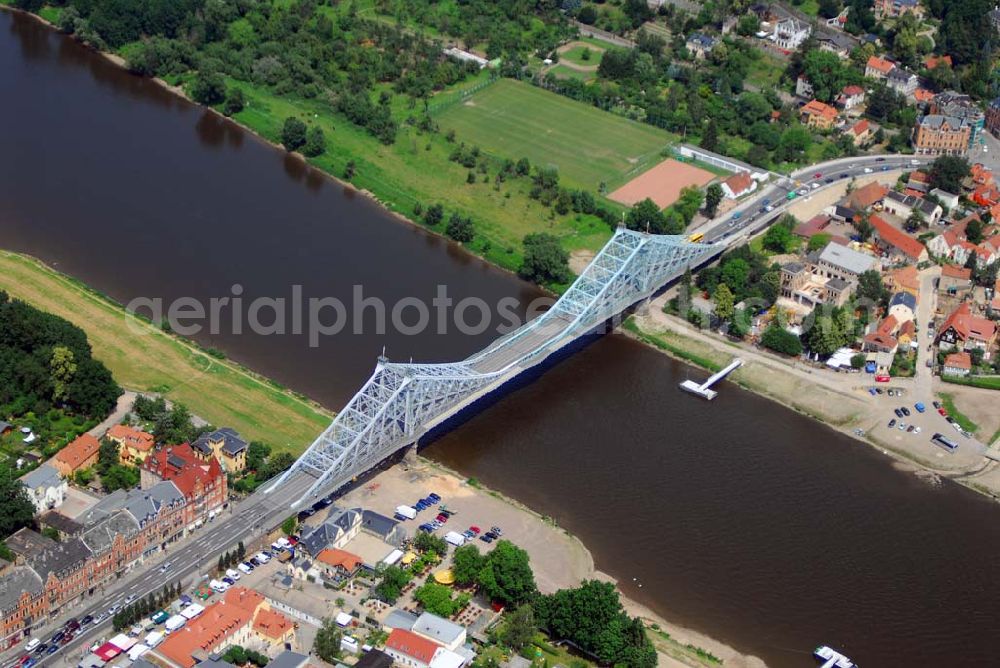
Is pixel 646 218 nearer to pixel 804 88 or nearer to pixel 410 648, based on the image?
pixel 804 88

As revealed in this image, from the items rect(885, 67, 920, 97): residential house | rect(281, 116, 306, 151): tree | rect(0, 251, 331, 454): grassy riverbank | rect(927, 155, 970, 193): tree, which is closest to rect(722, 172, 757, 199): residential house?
rect(927, 155, 970, 193): tree

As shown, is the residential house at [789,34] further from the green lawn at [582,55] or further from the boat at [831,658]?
the boat at [831,658]

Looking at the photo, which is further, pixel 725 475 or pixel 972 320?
pixel 972 320

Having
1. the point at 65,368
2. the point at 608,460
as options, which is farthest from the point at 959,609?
the point at 65,368

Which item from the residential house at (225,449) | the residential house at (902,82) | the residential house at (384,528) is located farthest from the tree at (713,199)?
the residential house at (225,449)

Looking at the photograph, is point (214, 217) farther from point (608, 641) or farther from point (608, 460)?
point (608, 641)

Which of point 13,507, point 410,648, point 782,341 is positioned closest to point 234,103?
point 782,341
